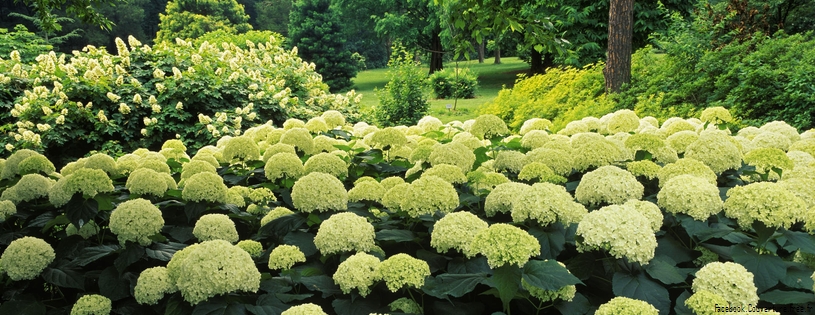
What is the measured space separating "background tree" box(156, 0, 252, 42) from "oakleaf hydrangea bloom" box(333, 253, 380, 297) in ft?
129

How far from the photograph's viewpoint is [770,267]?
5.90ft

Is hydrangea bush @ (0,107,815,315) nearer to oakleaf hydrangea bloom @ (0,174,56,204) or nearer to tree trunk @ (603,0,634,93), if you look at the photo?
oakleaf hydrangea bloom @ (0,174,56,204)

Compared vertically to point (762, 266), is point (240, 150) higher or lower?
higher

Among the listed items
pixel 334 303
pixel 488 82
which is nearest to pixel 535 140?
pixel 334 303

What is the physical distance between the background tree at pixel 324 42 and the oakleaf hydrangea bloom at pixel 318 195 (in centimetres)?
2832

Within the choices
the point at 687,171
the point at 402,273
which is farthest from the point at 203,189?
the point at 687,171

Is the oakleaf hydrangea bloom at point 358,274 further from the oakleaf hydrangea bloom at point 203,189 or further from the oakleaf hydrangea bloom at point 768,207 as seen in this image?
the oakleaf hydrangea bloom at point 768,207

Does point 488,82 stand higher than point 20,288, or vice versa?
point 20,288

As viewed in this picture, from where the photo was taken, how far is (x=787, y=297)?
1.65 meters

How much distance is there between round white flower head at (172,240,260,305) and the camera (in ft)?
5.75

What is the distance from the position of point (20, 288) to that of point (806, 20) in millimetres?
23314

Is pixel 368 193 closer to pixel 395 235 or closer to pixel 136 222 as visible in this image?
pixel 395 235

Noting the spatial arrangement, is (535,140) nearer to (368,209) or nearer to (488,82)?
(368,209)

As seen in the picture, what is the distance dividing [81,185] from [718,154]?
2.91 meters
